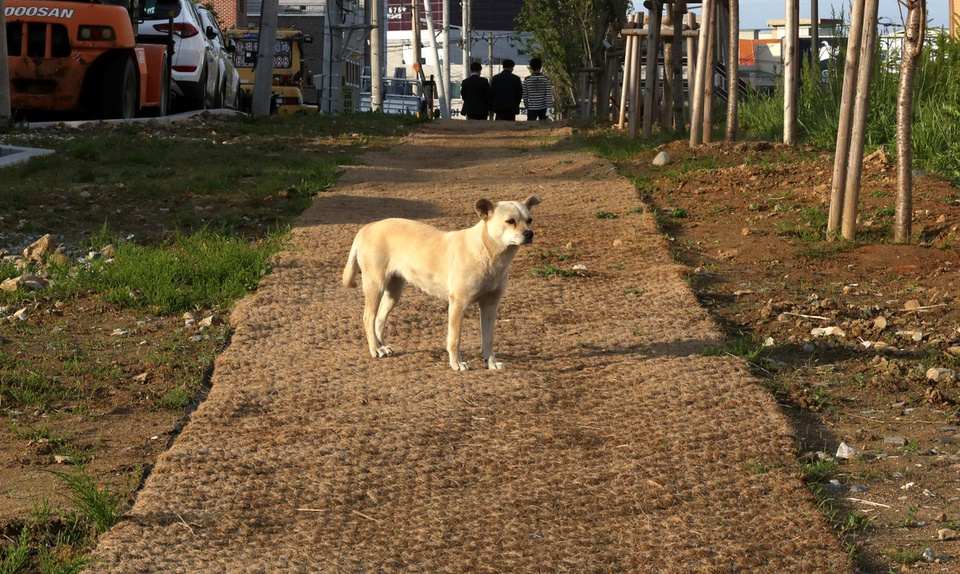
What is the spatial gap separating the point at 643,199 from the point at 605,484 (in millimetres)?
7379

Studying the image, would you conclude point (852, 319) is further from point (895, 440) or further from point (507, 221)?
point (507, 221)

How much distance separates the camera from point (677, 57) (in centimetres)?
1898

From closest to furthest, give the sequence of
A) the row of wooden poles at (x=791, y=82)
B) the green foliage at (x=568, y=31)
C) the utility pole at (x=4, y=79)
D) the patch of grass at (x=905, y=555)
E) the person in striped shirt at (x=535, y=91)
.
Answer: the patch of grass at (x=905, y=555) < the row of wooden poles at (x=791, y=82) < the utility pole at (x=4, y=79) < the person in striped shirt at (x=535, y=91) < the green foliage at (x=568, y=31)

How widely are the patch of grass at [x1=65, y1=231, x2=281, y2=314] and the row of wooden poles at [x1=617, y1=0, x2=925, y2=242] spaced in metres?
3.94

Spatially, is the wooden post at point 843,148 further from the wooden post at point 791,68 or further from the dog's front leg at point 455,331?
the dog's front leg at point 455,331

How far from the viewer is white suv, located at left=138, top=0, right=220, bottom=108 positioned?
23.0 meters

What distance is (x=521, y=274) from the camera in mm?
8586

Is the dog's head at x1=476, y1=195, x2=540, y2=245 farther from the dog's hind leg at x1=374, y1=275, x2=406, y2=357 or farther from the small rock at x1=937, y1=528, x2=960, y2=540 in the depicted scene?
the small rock at x1=937, y1=528, x2=960, y2=540

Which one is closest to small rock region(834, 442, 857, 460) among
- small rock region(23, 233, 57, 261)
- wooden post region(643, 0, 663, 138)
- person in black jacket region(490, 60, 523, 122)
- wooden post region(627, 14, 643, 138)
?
small rock region(23, 233, 57, 261)

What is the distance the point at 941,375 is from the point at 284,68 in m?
32.6

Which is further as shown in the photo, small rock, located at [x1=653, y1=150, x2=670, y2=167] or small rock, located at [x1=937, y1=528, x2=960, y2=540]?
small rock, located at [x1=653, y1=150, x2=670, y2=167]

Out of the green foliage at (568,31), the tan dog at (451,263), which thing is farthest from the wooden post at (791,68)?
the green foliage at (568,31)

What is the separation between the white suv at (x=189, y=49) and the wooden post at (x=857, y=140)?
1550cm

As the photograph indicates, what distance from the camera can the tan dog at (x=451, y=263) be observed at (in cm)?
614
